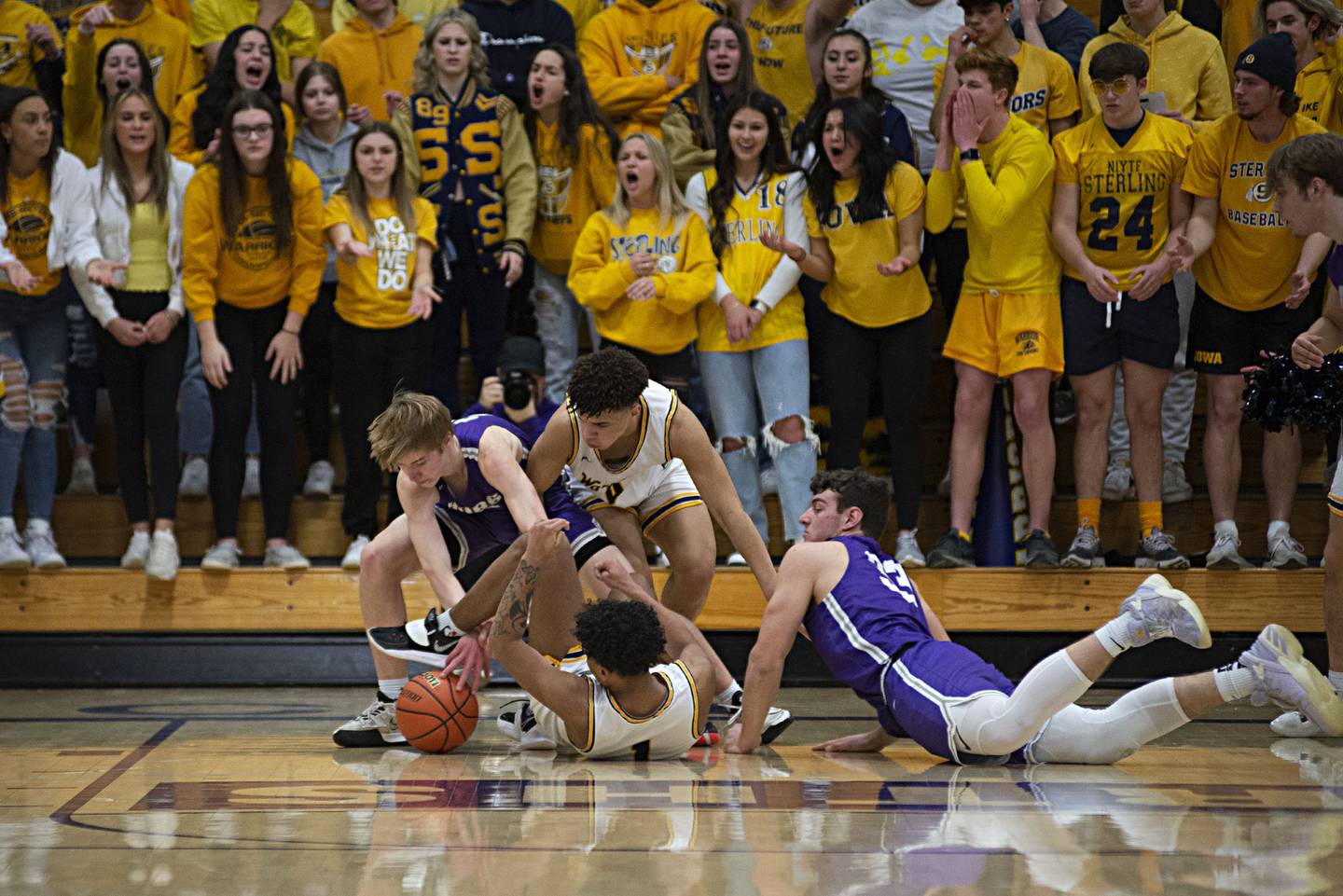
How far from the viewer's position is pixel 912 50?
6.98 meters

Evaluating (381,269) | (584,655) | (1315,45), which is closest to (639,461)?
(584,655)

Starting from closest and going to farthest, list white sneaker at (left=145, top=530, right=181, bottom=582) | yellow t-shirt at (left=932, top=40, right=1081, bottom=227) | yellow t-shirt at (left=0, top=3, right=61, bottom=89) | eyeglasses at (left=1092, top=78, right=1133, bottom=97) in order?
eyeglasses at (left=1092, top=78, right=1133, bottom=97) < white sneaker at (left=145, top=530, right=181, bottom=582) < yellow t-shirt at (left=932, top=40, right=1081, bottom=227) < yellow t-shirt at (left=0, top=3, right=61, bottom=89)

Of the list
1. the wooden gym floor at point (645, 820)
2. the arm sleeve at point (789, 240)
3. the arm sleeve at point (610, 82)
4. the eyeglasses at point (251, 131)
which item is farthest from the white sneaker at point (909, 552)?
the eyeglasses at point (251, 131)

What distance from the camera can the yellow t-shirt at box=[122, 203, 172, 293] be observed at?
6.44 m

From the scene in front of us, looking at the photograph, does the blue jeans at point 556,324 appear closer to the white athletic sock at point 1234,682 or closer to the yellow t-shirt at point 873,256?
the yellow t-shirt at point 873,256

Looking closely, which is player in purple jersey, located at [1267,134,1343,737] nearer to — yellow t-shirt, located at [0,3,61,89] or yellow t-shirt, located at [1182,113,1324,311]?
yellow t-shirt, located at [1182,113,1324,311]

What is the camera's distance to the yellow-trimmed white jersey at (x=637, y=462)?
488 centimetres

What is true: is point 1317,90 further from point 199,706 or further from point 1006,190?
point 199,706

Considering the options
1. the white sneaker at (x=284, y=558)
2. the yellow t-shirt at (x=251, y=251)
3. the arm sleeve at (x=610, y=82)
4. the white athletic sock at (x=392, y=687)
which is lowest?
the white athletic sock at (x=392, y=687)

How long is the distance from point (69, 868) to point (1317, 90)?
587 centimetres

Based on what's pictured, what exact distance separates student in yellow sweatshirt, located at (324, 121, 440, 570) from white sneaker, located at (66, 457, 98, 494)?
1.37m

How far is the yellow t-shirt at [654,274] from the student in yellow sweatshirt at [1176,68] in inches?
77.1

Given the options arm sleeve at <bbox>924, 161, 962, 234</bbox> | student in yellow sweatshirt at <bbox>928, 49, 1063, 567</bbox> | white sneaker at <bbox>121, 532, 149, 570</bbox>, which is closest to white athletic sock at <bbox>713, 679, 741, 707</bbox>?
student in yellow sweatshirt at <bbox>928, 49, 1063, 567</bbox>

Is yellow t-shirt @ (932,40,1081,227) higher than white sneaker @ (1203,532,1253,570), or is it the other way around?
yellow t-shirt @ (932,40,1081,227)
